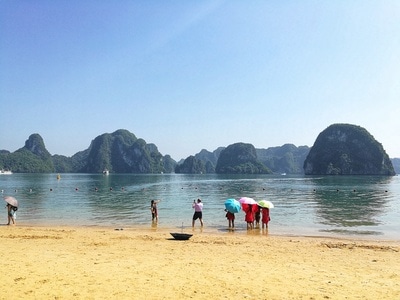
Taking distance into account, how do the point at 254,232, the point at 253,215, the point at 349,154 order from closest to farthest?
1. the point at 254,232
2. the point at 253,215
3. the point at 349,154

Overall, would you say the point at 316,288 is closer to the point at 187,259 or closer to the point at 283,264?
the point at 283,264

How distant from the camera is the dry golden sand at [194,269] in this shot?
26.2 feet

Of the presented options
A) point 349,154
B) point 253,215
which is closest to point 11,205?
point 253,215

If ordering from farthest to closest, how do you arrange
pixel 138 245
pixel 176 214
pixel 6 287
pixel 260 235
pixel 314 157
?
pixel 314 157 → pixel 176 214 → pixel 260 235 → pixel 138 245 → pixel 6 287

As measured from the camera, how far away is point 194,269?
10.1m

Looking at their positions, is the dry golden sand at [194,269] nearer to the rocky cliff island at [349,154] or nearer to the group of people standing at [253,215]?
the group of people standing at [253,215]

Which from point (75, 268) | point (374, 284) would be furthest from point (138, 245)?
point (374, 284)

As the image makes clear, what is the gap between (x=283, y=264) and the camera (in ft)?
36.7

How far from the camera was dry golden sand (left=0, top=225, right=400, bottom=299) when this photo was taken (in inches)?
314

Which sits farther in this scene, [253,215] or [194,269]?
[253,215]

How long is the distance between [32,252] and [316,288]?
9.82m

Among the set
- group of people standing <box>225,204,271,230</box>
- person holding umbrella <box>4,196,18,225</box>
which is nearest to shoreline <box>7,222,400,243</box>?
group of people standing <box>225,204,271,230</box>

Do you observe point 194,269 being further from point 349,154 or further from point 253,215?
point 349,154

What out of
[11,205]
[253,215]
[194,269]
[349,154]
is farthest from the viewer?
[349,154]
